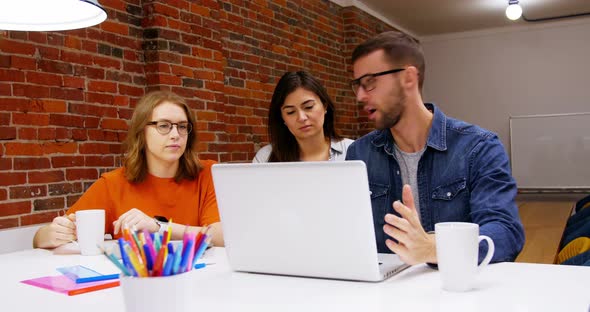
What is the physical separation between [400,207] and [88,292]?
0.74m

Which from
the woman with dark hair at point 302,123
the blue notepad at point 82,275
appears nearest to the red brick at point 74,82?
the woman with dark hair at point 302,123

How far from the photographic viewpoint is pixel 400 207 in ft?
3.91

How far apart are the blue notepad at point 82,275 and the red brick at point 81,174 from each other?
5.09 feet

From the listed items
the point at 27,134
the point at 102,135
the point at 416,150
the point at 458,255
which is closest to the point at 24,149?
the point at 27,134

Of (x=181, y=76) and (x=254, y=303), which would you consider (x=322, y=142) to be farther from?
(x=254, y=303)

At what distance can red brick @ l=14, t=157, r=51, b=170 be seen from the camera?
8.81 feet

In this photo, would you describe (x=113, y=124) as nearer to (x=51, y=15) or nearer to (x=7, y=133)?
(x=7, y=133)

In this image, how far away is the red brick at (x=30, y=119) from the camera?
268 centimetres

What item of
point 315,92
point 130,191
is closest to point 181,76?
point 315,92

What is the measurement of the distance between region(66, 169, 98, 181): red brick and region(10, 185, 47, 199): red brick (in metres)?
0.16

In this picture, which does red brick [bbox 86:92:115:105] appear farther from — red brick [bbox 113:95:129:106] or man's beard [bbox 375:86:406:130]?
man's beard [bbox 375:86:406:130]

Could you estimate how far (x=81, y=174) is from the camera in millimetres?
3023

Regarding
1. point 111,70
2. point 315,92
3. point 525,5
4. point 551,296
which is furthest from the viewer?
point 525,5

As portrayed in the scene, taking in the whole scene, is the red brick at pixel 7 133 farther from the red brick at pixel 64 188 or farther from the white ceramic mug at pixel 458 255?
the white ceramic mug at pixel 458 255
